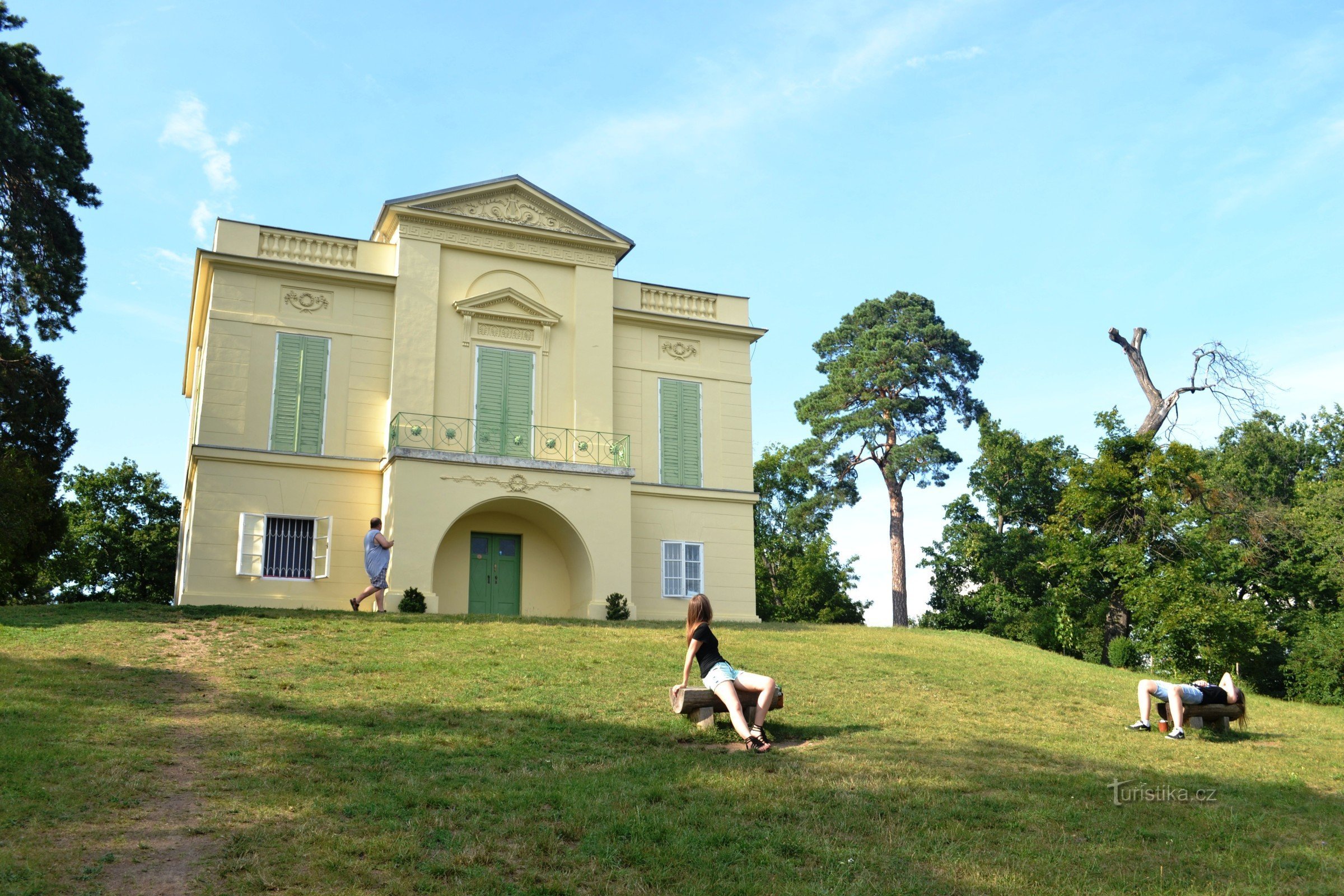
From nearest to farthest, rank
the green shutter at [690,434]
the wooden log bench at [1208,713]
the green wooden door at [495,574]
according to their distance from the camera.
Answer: the wooden log bench at [1208,713], the green wooden door at [495,574], the green shutter at [690,434]

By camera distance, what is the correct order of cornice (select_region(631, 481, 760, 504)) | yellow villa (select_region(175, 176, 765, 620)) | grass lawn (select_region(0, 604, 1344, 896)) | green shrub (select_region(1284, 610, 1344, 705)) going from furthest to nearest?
cornice (select_region(631, 481, 760, 504)) < green shrub (select_region(1284, 610, 1344, 705)) < yellow villa (select_region(175, 176, 765, 620)) < grass lawn (select_region(0, 604, 1344, 896))

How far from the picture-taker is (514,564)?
2373cm

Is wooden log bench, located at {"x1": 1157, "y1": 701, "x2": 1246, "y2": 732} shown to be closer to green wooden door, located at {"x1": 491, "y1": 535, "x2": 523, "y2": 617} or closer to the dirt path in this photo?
the dirt path

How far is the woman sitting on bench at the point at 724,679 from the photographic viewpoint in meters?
10.1

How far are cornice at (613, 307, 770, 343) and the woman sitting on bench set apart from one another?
1538 cm

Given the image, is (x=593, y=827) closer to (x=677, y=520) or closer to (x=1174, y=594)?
(x=677, y=520)

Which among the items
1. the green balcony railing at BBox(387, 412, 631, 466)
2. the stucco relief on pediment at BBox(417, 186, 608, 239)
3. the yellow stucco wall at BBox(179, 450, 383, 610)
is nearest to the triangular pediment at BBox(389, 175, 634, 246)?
the stucco relief on pediment at BBox(417, 186, 608, 239)

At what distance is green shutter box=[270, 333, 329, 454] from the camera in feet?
73.0

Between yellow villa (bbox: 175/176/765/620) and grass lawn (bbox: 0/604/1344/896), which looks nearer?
grass lawn (bbox: 0/604/1344/896)

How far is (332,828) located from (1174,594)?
68.9 feet

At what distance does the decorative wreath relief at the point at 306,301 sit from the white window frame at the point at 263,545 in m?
4.42

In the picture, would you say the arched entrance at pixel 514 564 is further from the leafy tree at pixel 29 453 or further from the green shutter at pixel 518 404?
the leafy tree at pixel 29 453

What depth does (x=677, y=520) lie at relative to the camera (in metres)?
25.0

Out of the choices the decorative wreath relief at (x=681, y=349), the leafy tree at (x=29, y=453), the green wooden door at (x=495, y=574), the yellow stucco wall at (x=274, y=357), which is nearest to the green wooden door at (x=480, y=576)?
the green wooden door at (x=495, y=574)
